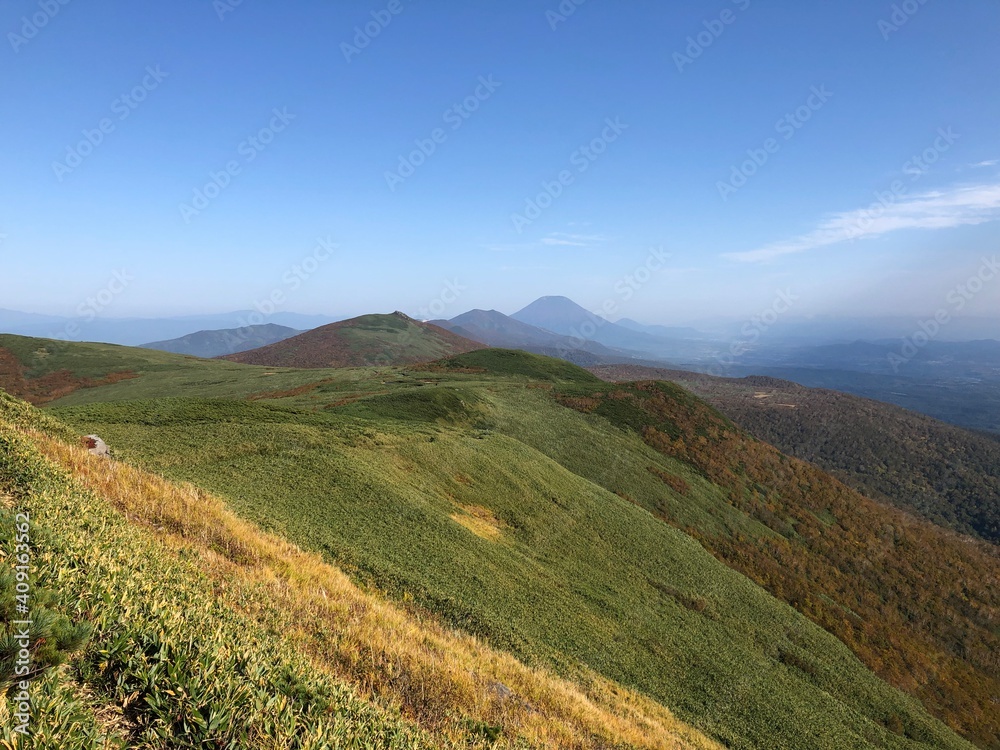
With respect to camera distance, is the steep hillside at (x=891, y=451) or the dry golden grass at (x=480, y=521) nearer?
the dry golden grass at (x=480, y=521)

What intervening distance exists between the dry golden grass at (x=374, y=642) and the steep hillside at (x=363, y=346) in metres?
105

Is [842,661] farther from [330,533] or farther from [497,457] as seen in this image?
[330,533]

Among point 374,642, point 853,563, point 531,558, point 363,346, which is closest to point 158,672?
point 374,642

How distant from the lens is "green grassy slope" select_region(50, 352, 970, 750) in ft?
48.8

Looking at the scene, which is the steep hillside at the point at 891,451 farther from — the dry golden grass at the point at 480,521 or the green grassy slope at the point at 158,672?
the green grassy slope at the point at 158,672

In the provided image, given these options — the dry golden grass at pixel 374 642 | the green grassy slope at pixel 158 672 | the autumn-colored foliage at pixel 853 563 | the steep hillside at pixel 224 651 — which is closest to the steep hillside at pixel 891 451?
the autumn-colored foliage at pixel 853 563

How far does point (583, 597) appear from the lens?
18641 mm

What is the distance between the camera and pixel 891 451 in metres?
103

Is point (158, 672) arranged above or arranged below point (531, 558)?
above

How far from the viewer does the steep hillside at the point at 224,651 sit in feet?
13.5

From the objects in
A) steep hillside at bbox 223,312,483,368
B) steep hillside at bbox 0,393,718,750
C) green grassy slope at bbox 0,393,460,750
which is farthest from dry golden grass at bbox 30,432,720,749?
steep hillside at bbox 223,312,483,368

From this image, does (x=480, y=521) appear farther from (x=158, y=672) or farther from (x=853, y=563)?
(x=853, y=563)

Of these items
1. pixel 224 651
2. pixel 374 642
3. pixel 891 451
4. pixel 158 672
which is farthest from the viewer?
pixel 891 451

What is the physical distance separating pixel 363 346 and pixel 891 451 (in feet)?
470
